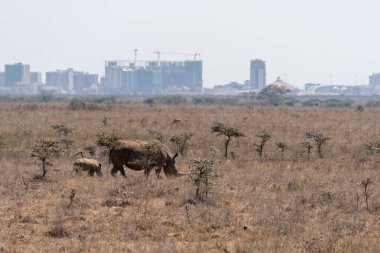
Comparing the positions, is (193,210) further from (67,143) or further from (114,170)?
(67,143)

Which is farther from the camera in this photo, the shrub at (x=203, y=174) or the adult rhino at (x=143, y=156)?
the adult rhino at (x=143, y=156)

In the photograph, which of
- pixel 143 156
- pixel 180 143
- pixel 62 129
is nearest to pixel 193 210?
pixel 143 156

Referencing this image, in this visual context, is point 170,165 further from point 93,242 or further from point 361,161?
point 361,161

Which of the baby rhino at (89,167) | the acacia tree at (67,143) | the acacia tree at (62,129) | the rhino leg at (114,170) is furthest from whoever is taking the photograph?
the acacia tree at (62,129)

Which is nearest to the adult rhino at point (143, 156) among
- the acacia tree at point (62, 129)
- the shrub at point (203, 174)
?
the shrub at point (203, 174)

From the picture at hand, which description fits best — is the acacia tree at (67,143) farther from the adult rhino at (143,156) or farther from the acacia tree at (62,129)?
the adult rhino at (143,156)

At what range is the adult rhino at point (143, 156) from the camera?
770 inches

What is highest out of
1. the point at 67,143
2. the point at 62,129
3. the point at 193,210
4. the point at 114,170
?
the point at 62,129

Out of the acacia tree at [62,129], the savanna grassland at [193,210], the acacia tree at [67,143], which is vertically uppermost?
the acacia tree at [62,129]

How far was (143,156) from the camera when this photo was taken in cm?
1962

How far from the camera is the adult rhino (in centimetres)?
1956

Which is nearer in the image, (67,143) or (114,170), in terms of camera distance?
(114,170)

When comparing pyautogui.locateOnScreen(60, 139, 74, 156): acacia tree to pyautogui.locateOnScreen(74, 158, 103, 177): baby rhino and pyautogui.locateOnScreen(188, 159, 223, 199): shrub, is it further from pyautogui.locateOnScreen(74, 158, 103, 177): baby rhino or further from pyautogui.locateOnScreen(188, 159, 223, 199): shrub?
pyautogui.locateOnScreen(188, 159, 223, 199): shrub

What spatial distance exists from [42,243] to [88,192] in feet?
16.5
